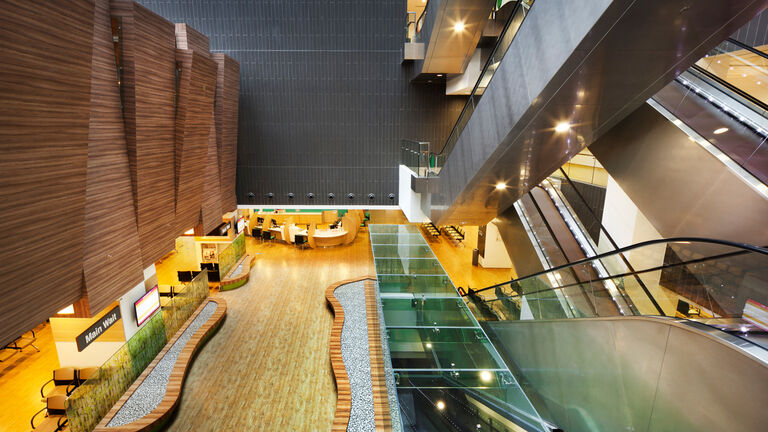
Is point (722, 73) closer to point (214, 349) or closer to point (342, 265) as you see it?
point (214, 349)

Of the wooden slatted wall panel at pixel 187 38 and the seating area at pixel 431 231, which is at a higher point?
the wooden slatted wall panel at pixel 187 38

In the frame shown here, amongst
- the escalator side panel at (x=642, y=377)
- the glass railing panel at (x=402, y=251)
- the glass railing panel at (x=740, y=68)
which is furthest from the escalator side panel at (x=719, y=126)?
the glass railing panel at (x=402, y=251)

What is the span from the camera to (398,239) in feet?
33.7

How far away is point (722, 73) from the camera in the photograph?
14.7ft

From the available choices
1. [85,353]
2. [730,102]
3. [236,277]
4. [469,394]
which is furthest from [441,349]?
[236,277]

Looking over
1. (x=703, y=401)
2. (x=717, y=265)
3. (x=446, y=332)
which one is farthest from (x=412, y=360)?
(x=717, y=265)

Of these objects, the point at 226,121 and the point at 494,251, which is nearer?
the point at 226,121

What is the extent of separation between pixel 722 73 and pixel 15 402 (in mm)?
12154

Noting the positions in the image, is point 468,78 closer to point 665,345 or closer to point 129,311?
point 665,345

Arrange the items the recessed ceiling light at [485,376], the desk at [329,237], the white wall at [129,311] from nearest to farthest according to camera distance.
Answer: the recessed ceiling light at [485,376] < the white wall at [129,311] < the desk at [329,237]

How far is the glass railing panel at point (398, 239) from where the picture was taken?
9.99 m

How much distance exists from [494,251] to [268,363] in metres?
8.45

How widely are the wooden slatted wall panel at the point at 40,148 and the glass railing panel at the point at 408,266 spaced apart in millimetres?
5251

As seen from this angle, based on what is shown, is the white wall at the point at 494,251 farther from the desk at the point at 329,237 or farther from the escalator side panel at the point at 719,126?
the escalator side panel at the point at 719,126
